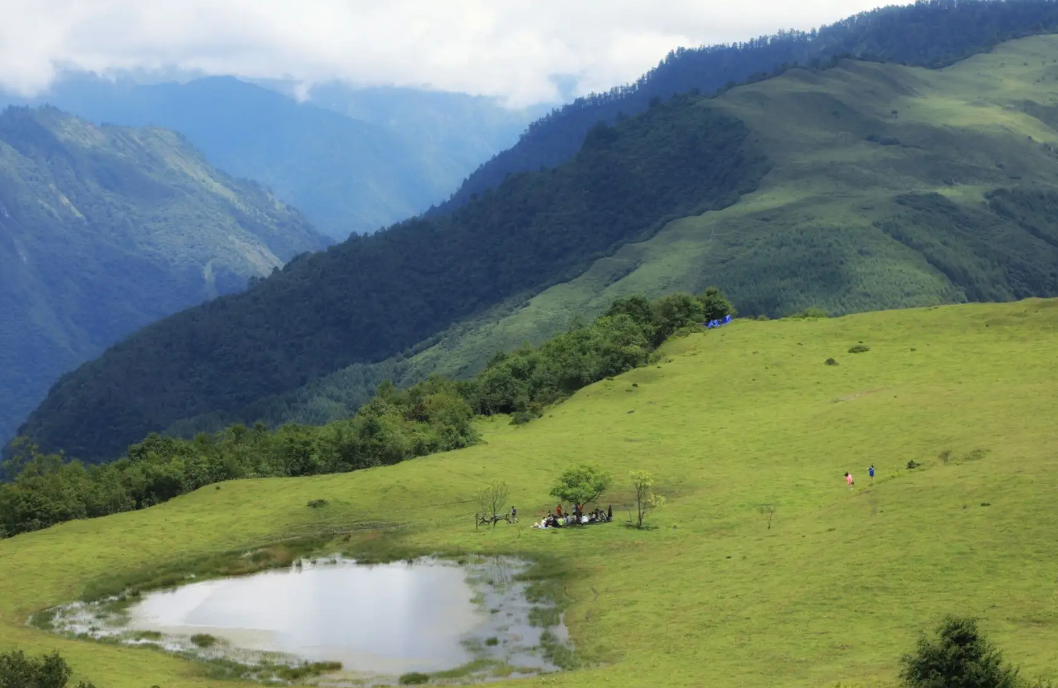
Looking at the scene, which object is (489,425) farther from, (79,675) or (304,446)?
Answer: (79,675)

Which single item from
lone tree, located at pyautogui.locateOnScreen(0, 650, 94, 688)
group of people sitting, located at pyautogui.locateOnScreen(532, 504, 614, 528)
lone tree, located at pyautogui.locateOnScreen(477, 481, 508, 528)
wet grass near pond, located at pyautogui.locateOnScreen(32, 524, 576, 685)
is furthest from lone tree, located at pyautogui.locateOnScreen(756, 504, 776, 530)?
lone tree, located at pyautogui.locateOnScreen(0, 650, 94, 688)

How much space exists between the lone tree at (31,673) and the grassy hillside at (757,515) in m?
3.89

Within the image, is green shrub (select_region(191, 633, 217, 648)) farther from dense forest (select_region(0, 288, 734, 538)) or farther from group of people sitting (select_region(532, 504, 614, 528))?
dense forest (select_region(0, 288, 734, 538))

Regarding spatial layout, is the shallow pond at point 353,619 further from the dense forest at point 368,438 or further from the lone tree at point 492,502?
the dense forest at point 368,438

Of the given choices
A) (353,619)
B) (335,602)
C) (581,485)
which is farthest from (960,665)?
(581,485)

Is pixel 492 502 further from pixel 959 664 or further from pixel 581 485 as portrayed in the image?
pixel 959 664

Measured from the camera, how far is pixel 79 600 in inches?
2542

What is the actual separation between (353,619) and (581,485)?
830 inches

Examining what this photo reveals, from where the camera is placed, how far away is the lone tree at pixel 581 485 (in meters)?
75.8

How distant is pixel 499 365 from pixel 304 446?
40.6 m

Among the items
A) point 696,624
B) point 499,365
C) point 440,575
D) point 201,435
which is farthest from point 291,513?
point 499,365

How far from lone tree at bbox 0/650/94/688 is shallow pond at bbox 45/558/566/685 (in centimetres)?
971

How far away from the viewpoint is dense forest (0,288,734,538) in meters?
88.8

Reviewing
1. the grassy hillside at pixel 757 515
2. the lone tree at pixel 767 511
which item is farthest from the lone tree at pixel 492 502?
the lone tree at pixel 767 511
